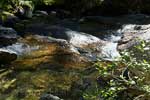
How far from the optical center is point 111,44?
1203 cm

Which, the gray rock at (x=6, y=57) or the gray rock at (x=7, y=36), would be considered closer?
the gray rock at (x=6, y=57)

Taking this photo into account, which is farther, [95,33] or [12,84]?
[95,33]

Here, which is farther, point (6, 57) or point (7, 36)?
point (7, 36)

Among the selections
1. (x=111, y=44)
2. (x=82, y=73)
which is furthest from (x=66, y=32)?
(x=82, y=73)

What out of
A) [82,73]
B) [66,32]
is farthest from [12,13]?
[82,73]

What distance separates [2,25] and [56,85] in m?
7.20

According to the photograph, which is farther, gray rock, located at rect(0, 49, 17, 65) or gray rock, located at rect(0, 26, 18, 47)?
gray rock, located at rect(0, 26, 18, 47)

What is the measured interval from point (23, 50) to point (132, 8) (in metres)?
8.24

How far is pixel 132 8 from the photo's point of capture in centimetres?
1752

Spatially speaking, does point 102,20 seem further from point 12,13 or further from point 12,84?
point 12,84

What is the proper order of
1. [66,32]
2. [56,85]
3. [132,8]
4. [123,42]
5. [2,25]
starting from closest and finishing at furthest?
1. [56,85]
2. [123,42]
3. [66,32]
4. [2,25]
5. [132,8]

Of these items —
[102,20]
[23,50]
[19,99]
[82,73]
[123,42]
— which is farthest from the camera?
[102,20]

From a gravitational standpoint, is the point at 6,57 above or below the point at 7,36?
below

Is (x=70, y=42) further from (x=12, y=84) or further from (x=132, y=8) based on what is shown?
(x=132, y=8)
